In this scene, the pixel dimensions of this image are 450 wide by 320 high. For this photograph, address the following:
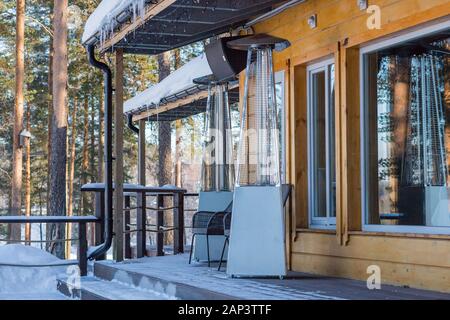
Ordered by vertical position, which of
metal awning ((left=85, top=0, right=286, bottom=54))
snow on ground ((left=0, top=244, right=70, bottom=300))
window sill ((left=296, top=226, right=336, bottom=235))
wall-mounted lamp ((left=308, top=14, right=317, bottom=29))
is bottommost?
snow on ground ((left=0, top=244, right=70, bottom=300))

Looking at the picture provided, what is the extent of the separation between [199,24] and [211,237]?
208 centimetres

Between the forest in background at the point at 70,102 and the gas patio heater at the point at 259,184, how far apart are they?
48.1ft

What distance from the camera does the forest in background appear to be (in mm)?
21922

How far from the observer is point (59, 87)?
14867 millimetres

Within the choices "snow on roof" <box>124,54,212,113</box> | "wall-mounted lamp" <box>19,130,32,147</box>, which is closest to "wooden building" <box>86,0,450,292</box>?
"snow on roof" <box>124,54,212,113</box>

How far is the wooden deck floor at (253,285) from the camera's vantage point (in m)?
4.57

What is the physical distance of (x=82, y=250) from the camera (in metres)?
7.29

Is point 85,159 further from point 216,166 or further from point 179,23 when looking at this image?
point 179,23

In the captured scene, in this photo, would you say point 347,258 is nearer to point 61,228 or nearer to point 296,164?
point 296,164

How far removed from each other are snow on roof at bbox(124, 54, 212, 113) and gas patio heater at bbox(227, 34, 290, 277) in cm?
181

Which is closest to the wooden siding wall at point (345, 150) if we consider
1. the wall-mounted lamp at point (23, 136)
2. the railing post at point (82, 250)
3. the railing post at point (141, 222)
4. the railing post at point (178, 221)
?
the railing post at point (82, 250)

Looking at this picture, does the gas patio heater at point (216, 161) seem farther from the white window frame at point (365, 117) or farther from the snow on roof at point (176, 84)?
the white window frame at point (365, 117)
